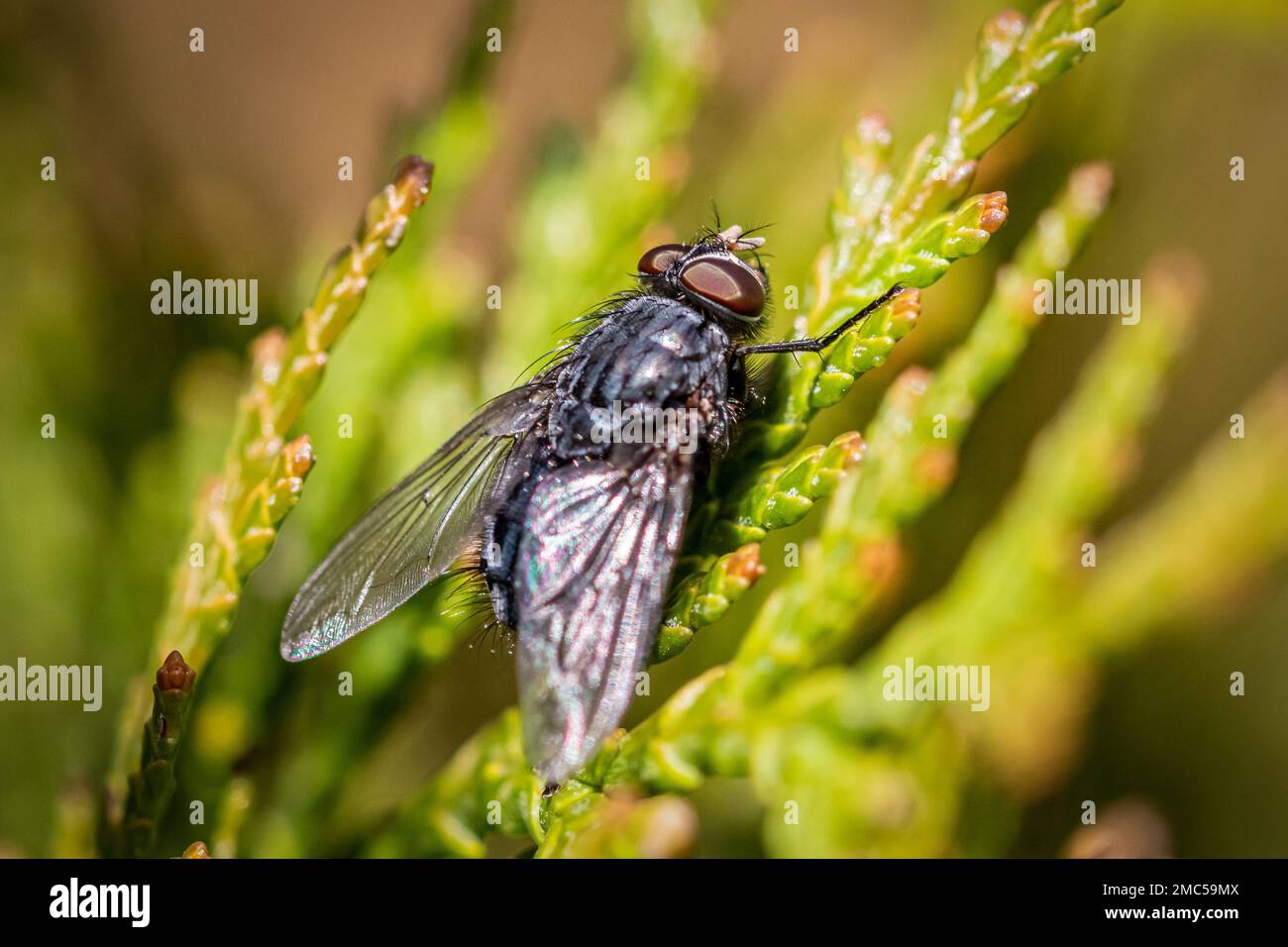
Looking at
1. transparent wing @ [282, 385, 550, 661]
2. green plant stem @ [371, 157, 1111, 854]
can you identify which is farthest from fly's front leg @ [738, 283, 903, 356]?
transparent wing @ [282, 385, 550, 661]

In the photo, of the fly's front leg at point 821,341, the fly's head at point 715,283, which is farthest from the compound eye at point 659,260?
the fly's front leg at point 821,341

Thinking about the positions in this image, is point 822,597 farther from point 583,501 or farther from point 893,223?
point 893,223

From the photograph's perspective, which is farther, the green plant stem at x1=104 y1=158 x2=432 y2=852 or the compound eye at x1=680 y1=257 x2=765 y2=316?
the compound eye at x1=680 y1=257 x2=765 y2=316

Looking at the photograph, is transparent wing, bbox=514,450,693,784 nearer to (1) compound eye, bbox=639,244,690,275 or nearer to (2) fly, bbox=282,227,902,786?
(2) fly, bbox=282,227,902,786

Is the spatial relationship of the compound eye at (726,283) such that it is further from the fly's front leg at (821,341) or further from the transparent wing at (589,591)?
the transparent wing at (589,591)

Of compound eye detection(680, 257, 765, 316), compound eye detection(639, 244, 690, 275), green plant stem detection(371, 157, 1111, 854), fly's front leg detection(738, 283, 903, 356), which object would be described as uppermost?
compound eye detection(639, 244, 690, 275)
